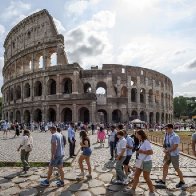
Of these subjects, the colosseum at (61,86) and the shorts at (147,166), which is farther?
the colosseum at (61,86)

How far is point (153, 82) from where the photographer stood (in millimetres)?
47156

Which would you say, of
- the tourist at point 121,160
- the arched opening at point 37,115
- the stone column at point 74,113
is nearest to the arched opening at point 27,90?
the arched opening at point 37,115

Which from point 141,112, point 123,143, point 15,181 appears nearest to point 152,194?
point 123,143

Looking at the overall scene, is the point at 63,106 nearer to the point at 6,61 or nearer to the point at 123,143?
the point at 6,61

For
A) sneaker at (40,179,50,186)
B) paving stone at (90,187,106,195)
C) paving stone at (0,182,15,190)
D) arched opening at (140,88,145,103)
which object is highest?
arched opening at (140,88,145,103)

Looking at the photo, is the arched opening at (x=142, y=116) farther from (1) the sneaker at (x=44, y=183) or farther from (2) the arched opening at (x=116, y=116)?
(1) the sneaker at (x=44, y=183)

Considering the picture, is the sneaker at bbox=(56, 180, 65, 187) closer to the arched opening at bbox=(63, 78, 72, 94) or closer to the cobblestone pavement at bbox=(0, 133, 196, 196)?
the cobblestone pavement at bbox=(0, 133, 196, 196)

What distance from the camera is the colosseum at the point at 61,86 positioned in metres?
38.4

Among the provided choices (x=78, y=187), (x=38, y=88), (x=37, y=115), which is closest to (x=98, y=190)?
(x=78, y=187)

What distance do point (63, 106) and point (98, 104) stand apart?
5.21 meters

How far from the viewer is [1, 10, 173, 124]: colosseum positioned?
3838cm

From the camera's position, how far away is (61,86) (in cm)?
3866

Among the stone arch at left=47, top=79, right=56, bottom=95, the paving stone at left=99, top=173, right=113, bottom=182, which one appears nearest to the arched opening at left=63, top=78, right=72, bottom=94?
the stone arch at left=47, top=79, right=56, bottom=95

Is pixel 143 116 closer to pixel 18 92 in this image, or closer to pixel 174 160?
pixel 18 92
